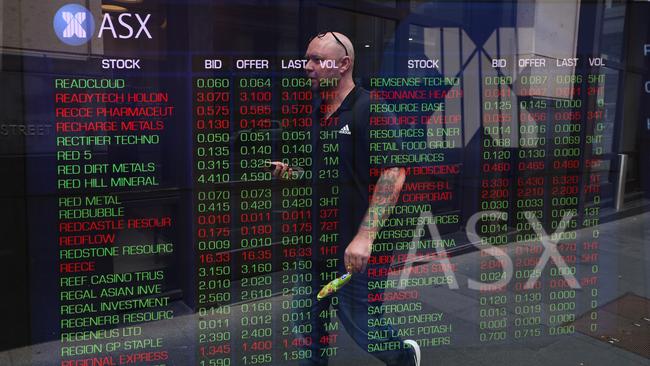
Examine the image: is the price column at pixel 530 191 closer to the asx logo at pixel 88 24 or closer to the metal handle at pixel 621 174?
the metal handle at pixel 621 174

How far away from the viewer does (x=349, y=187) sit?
297cm

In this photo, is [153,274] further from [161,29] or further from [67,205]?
[161,29]

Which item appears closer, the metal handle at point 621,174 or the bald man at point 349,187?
the bald man at point 349,187

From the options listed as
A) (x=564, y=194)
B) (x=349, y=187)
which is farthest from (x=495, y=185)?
(x=349, y=187)

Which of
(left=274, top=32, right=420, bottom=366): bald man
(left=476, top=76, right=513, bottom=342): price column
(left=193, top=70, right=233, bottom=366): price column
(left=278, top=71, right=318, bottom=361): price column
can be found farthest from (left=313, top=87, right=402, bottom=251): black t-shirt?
(left=476, top=76, right=513, bottom=342): price column

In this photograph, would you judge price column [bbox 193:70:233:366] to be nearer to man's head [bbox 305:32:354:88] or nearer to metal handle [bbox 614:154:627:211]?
man's head [bbox 305:32:354:88]

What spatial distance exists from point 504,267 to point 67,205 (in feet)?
10.1

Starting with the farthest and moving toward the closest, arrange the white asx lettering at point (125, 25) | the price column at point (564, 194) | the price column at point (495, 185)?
the price column at point (495, 185) < the price column at point (564, 194) < the white asx lettering at point (125, 25)

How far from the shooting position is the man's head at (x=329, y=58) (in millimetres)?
2914

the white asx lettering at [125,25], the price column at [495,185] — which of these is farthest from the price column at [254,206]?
the price column at [495,185]

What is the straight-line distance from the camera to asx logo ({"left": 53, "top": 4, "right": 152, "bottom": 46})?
275 cm

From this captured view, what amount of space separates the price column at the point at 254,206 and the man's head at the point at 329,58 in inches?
10.6

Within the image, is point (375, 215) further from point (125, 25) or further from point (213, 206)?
point (125, 25)

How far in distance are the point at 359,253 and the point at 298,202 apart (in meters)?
0.52
